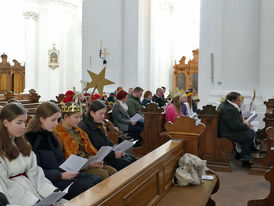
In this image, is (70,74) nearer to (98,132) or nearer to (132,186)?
(98,132)

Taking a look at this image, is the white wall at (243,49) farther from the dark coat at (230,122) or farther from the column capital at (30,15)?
the column capital at (30,15)

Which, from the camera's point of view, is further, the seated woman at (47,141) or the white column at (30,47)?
the white column at (30,47)

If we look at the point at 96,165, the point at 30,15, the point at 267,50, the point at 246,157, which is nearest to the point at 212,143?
the point at 246,157

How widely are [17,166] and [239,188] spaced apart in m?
3.72

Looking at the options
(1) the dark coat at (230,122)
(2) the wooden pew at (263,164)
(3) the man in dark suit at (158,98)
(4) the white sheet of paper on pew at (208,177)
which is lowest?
(2) the wooden pew at (263,164)

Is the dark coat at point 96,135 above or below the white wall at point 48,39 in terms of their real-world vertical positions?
below

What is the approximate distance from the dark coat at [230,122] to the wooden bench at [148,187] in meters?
2.30

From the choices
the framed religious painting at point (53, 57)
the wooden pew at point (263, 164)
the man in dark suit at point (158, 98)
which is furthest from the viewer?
the framed religious painting at point (53, 57)

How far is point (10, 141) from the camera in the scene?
2.61 metres

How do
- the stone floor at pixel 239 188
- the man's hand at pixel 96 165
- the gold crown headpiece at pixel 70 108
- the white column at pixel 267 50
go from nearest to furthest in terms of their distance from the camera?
1. the man's hand at pixel 96 165
2. the gold crown headpiece at pixel 70 108
3. the stone floor at pixel 239 188
4. the white column at pixel 267 50

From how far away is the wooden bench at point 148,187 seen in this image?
213cm

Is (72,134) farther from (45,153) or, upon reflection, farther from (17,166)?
(17,166)

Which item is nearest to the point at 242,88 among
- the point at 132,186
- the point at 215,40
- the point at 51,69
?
the point at 215,40

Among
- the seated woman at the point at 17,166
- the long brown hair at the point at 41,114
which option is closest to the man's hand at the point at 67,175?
the seated woman at the point at 17,166
